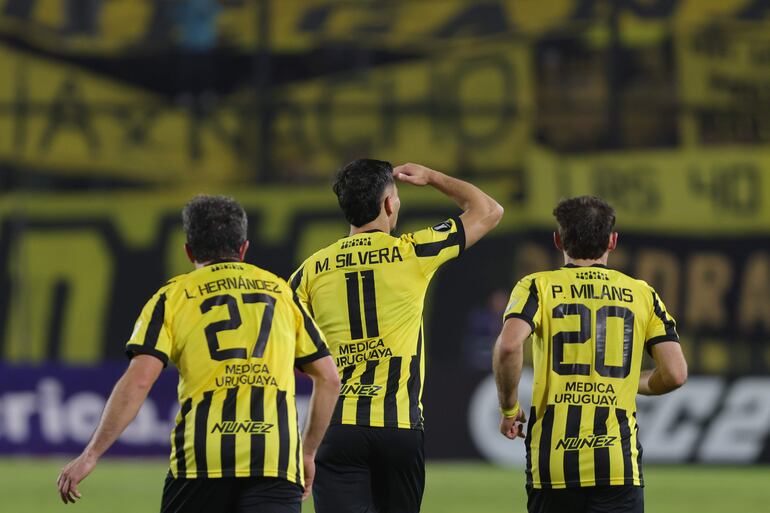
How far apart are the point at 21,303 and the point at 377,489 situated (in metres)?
15.7

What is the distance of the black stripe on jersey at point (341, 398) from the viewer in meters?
5.96

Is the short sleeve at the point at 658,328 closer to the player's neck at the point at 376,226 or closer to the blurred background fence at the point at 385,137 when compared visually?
the player's neck at the point at 376,226

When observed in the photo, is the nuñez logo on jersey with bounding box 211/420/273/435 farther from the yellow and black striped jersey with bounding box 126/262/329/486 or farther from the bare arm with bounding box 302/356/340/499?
the bare arm with bounding box 302/356/340/499

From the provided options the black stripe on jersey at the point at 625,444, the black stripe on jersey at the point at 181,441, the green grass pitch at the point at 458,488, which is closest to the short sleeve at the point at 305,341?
the black stripe on jersey at the point at 181,441

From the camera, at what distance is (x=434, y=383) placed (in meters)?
15.5

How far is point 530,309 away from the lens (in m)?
5.89

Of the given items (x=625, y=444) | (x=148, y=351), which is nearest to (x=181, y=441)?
(x=148, y=351)

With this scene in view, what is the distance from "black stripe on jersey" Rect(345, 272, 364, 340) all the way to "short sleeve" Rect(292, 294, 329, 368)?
0.63 m

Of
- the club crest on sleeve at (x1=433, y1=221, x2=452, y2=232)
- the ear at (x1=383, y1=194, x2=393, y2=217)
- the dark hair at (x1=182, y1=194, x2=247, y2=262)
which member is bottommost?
the dark hair at (x1=182, y1=194, x2=247, y2=262)

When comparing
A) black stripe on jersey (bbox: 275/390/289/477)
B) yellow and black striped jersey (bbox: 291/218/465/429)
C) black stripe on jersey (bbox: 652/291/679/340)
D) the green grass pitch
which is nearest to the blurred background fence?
the green grass pitch

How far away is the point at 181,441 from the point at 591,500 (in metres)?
1.63

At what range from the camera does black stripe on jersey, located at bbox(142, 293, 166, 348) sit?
17.0 feet

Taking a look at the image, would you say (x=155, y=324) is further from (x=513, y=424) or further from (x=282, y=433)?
(x=513, y=424)

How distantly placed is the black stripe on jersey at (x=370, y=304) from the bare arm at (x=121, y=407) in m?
1.09
